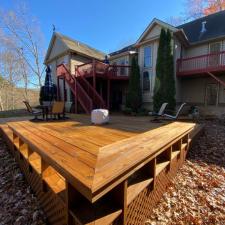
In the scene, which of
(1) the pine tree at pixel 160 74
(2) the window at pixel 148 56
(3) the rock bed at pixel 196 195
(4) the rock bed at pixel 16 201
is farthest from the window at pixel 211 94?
(4) the rock bed at pixel 16 201

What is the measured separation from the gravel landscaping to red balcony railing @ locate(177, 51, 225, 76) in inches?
296

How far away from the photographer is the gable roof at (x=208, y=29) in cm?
1134

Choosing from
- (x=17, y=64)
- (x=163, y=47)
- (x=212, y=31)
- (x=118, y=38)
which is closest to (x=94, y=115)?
(x=163, y=47)

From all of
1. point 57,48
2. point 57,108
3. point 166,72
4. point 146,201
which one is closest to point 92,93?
point 57,108

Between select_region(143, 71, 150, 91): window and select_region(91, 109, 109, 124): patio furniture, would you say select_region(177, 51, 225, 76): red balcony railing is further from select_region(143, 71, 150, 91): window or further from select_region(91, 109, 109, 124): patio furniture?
select_region(91, 109, 109, 124): patio furniture

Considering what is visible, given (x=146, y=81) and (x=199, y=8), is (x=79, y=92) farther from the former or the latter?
(x=199, y=8)

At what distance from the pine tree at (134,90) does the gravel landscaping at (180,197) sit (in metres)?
7.74

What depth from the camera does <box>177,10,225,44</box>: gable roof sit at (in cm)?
1134

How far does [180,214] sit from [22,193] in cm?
261

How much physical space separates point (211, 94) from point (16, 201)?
12686 mm

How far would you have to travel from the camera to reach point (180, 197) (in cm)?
278

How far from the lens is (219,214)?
239 centimetres

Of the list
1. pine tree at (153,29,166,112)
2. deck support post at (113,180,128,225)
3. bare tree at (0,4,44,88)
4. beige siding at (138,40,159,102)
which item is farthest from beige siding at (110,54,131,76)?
deck support post at (113,180,128,225)

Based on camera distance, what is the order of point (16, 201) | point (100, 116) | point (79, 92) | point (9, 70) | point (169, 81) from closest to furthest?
point (16, 201) → point (100, 116) → point (79, 92) → point (169, 81) → point (9, 70)
